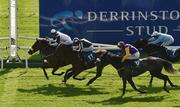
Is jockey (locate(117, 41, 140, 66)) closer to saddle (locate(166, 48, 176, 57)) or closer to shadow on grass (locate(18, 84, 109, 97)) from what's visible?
shadow on grass (locate(18, 84, 109, 97))

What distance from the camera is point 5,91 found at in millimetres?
18156

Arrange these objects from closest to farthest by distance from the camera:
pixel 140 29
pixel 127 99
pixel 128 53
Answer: pixel 127 99, pixel 128 53, pixel 140 29

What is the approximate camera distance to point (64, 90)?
18297mm

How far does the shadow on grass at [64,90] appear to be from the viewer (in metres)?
17.9

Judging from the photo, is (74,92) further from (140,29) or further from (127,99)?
(140,29)

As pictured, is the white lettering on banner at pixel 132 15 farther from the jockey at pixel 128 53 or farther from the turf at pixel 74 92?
the jockey at pixel 128 53

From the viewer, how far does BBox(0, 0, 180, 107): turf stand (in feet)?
54.4

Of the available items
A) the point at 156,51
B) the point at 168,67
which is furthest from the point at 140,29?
the point at 168,67

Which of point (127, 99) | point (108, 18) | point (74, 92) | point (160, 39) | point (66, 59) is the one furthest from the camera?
point (108, 18)

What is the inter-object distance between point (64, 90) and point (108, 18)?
534 centimetres

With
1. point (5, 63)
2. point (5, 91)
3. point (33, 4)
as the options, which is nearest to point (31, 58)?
point (5, 63)

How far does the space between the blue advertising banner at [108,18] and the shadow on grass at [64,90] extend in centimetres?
449

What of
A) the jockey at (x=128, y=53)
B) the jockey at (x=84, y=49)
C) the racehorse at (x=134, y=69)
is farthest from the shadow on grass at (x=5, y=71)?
the jockey at (x=128, y=53)

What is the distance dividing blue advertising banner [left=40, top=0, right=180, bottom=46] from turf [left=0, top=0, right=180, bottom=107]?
174cm
